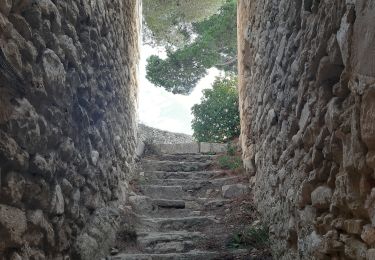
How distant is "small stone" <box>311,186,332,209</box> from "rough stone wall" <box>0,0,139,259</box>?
1406 mm

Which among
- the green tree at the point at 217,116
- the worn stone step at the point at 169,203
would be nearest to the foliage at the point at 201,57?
the green tree at the point at 217,116

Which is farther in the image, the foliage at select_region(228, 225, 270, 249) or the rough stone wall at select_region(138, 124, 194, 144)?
the rough stone wall at select_region(138, 124, 194, 144)

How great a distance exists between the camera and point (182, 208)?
→ 502cm

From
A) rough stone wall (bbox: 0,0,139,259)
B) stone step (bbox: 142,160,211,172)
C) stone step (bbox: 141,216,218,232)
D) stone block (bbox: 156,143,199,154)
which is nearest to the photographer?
rough stone wall (bbox: 0,0,139,259)

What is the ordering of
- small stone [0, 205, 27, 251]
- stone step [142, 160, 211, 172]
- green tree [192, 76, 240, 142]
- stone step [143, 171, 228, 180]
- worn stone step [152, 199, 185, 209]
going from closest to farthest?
1. small stone [0, 205, 27, 251]
2. worn stone step [152, 199, 185, 209]
3. stone step [143, 171, 228, 180]
4. stone step [142, 160, 211, 172]
5. green tree [192, 76, 240, 142]

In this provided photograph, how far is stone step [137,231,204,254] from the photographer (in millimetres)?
3812

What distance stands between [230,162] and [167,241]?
237cm

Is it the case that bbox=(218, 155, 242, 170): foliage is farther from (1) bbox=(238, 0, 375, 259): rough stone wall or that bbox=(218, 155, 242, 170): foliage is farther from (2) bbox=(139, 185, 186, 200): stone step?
(1) bbox=(238, 0, 375, 259): rough stone wall

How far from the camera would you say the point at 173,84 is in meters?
12.3

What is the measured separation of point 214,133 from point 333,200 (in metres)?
6.65

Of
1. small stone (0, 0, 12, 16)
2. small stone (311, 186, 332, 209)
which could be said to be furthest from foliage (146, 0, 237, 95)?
small stone (0, 0, 12, 16)

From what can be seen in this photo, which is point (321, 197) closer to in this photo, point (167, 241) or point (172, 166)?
point (167, 241)

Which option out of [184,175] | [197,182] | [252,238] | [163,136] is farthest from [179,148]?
[163,136]

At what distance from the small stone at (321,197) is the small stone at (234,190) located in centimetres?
270
